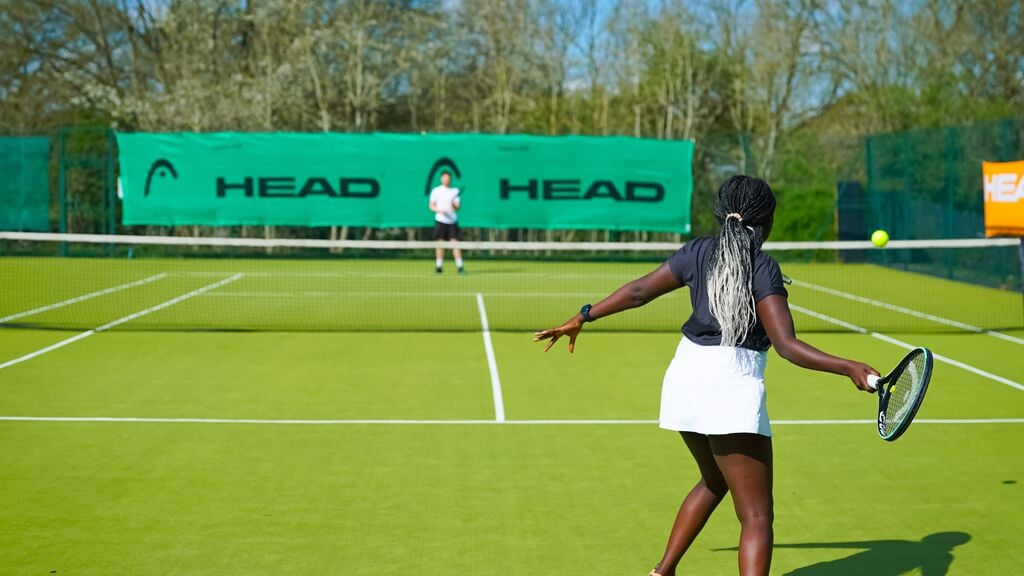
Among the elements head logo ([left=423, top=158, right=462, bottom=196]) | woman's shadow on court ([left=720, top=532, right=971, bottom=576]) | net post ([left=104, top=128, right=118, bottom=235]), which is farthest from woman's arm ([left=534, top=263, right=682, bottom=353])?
net post ([left=104, top=128, right=118, bottom=235])

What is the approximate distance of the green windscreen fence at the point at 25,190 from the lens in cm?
2548

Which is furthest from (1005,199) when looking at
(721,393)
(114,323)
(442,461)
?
(721,393)

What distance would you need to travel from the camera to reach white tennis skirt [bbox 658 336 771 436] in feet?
14.3

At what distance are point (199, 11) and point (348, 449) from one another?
26.7m

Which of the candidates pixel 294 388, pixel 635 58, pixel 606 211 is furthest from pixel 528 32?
pixel 294 388

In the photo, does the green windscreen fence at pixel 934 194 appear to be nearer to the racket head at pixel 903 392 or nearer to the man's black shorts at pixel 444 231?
the man's black shorts at pixel 444 231

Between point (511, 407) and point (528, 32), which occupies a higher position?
point (528, 32)

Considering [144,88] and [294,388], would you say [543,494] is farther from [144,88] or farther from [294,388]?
[144,88]

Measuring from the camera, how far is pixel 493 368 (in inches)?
449

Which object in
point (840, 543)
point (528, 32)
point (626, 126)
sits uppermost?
point (528, 32)

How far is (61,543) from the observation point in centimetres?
581

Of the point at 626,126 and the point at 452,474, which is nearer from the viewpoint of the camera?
Result: the point at 452,474

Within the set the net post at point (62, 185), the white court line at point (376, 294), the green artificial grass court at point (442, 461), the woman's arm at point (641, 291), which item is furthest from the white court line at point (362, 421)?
the net post at point (62, 185)

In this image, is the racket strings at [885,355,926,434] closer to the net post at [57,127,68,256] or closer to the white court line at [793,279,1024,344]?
the white court line at [793,279,1024,344]
